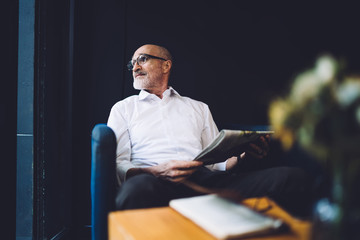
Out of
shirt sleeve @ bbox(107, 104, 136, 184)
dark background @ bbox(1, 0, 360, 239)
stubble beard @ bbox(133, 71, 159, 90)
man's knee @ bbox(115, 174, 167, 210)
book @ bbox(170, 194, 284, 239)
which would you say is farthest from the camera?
stubble beard @ bbox(133, 71, 159, 90)

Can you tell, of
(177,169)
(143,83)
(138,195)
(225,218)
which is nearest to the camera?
(225,218)

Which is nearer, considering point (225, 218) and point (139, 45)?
point (225, 218)

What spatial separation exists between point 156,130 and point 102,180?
0.59 m

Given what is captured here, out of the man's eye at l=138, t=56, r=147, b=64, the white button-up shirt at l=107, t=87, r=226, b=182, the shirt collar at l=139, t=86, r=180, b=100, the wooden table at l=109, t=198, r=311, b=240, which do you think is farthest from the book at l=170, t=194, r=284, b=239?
the man's eye at l=138, t=56, r=147, b=64

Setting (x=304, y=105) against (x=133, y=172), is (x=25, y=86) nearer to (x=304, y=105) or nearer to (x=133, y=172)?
(x=133, y=172)

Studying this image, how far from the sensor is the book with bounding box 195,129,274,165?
1.14 meters

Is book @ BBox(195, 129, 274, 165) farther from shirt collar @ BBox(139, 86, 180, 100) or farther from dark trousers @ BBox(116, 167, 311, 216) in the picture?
shirt collar @ BBox(139, 86, 180, 100)

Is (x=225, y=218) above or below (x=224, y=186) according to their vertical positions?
above

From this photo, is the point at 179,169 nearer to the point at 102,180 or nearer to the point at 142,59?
the point at 102,180

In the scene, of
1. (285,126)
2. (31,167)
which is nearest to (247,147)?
(285,126)

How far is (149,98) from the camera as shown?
184 centimetres

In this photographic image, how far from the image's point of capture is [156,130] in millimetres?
1683

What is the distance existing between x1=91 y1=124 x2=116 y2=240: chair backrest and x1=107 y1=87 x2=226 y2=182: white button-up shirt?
344 millimetres

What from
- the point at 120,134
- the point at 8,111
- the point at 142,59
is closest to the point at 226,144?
the point at 120,134
